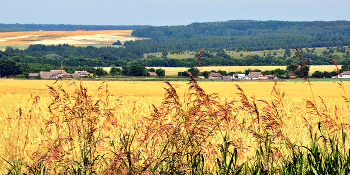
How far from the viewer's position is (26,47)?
19462 centimetres

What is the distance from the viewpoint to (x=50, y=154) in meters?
4.31

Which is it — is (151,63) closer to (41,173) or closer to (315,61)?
(315,61)

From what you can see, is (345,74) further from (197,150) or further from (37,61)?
(37,61)

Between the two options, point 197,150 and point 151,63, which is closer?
point 197,150

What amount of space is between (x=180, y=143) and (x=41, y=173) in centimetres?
223

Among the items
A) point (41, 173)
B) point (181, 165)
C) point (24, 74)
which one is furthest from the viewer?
point (24, 74)

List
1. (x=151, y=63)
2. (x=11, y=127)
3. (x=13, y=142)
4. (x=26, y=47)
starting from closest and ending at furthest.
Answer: (x=13, y=142), (x=11, y=127), (x=151, y=63), (x=26, y=47)

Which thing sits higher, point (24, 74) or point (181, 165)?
point (181, 165)

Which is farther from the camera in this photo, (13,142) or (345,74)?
(345,74)

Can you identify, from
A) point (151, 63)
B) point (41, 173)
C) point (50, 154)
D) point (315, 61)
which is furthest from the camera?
point (151, 63)

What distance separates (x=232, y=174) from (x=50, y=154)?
8.08 feet

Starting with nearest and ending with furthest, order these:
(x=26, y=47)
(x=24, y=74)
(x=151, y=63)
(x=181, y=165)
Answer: (x=181, y=165) < (x=24, y=74) < (x=151, y=63) < (x=26, y=47)

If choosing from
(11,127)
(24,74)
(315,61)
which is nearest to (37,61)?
(24,74)

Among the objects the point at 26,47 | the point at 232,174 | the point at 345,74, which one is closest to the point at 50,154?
the point at 232,174
